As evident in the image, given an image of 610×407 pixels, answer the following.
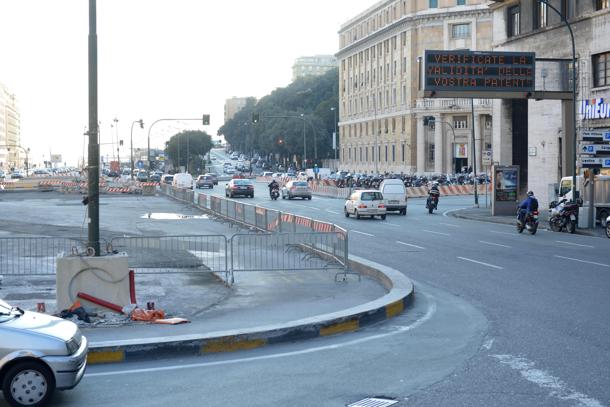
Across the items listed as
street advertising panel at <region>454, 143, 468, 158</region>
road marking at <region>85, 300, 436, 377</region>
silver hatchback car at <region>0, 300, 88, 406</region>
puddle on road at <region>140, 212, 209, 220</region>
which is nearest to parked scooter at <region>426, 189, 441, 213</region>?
puddle on road at <region>140, 212, 209, 220</region>

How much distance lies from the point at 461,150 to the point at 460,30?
45.3 ft

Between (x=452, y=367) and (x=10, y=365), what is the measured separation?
15.2ft

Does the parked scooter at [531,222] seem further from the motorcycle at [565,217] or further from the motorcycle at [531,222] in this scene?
the motorcycle at [565,217]

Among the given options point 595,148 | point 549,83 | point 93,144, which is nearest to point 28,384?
point 93,144

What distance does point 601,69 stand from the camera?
4059 cm

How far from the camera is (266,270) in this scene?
18078mm

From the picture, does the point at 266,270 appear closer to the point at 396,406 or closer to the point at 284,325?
the point at 284,325

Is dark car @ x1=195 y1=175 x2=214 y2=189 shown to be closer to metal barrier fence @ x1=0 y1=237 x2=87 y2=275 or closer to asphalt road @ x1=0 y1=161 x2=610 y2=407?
metal barrier fence @ x1=0 y1=237 x2=87 y2=275

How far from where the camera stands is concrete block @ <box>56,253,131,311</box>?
12.4 meters

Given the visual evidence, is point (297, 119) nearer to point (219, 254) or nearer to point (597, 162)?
point (597, 162)

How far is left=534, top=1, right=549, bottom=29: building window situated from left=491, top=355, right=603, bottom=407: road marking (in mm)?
38395

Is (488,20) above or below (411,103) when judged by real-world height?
above

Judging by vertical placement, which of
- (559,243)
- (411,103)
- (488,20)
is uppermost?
(488,20)

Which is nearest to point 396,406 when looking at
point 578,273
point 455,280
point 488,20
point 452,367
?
point 452,367
